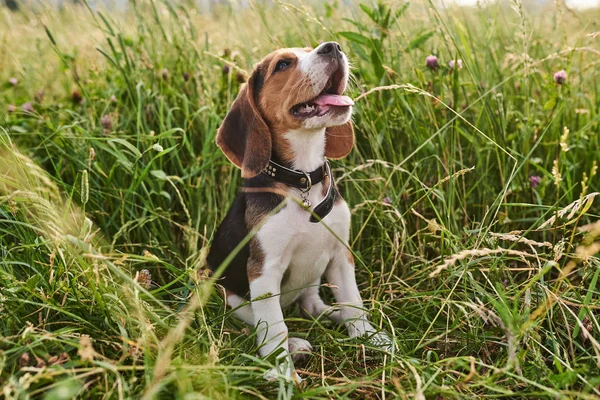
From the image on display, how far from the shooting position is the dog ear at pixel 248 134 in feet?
8.85

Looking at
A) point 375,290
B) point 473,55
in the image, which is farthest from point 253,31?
point 375,290

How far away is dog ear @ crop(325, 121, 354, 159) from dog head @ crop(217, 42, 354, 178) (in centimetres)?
22

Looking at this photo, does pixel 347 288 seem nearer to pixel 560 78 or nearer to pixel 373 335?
pixel 373 335

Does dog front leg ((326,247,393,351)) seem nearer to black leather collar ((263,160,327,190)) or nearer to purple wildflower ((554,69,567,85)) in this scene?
black leather collar ((263,160,327,190))

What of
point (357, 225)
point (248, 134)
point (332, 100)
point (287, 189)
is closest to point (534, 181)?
point (357, 225)

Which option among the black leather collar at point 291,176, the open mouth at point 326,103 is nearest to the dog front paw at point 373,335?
the black leather collar at point 291,176

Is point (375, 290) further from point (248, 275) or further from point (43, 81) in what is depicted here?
point (43, 81)

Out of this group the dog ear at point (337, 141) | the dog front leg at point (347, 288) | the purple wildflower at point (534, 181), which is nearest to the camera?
the dog front leg at point (347, 288)

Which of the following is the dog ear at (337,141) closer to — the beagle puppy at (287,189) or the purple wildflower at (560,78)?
the beagle puppy at (287,189)

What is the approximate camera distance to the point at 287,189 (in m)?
2.74

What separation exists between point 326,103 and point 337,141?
0.37 meters

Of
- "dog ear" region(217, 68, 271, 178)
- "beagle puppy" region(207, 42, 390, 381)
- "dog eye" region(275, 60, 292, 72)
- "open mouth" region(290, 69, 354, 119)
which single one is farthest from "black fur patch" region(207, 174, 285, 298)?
"dog eye" region(275, 60, 292, 72)

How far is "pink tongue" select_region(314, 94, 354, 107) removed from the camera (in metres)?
2.60

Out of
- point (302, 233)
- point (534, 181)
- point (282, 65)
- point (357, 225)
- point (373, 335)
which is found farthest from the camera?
point (357, 225)
